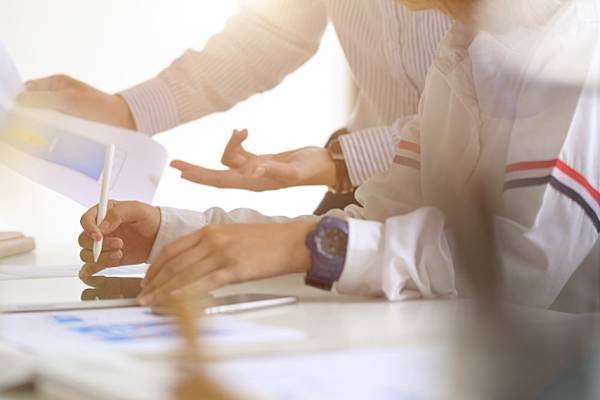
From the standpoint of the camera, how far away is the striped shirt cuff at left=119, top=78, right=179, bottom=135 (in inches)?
42.2

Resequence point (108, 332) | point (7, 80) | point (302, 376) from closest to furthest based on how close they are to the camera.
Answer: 1. point (302, 376)
2. point (108, 332)
3. point (7, 80)

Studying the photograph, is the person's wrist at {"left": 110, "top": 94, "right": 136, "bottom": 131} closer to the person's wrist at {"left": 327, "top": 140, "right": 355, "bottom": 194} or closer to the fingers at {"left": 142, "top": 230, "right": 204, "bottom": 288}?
the person's wrist at {"left": 327, "top": 140, "right": 355, "bottom": 194}

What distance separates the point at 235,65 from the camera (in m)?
1.16

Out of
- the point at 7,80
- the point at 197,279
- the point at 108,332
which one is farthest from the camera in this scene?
the point at 7,80

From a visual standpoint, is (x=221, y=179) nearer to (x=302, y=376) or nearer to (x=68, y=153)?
(x=68, y=153)

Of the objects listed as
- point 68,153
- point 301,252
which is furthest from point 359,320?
point 68,153

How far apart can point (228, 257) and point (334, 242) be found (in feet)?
0.26

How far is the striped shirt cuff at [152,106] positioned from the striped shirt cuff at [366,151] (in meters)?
0.20

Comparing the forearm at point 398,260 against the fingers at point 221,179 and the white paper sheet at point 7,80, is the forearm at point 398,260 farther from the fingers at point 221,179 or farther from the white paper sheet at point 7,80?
the white paper sheet at point 7,80

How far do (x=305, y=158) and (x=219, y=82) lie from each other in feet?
0.63

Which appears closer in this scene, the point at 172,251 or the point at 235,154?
the point at 172,251

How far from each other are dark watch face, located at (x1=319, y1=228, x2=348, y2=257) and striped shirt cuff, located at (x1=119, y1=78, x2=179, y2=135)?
44cm

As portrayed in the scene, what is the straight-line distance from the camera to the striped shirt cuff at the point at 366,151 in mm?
1007

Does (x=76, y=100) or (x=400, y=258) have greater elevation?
(x=76, y=100)
